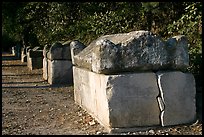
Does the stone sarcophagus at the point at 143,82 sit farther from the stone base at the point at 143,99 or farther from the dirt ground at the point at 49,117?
the dirt ground at the point at 49,117

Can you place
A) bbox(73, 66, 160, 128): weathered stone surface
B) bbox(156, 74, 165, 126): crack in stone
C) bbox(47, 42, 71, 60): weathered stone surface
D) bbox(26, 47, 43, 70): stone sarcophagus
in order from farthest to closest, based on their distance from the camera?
bbox(26, 47, 43, 70): stone sarcophagus → bbox(47, 42, 71, 60): weathered stone surface → bbox(156, 74, 165, 126): crack in stone → bbox(73, 66, 160, 128): weathered stone surface

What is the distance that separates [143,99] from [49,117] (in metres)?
2.07

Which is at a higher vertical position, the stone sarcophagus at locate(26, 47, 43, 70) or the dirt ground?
the stone sarcophagus at locate(26, 47, 43, 70)

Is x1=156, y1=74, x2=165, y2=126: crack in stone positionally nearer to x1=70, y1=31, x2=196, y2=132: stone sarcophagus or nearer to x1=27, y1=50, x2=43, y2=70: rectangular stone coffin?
x1=70, y1=31, x2=196, y2=132: stone sarcophagus

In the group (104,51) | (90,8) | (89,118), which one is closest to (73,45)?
(89,118)

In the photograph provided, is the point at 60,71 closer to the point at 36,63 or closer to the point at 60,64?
the point at 60,64

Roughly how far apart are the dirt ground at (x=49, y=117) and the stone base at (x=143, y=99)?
0.15 m

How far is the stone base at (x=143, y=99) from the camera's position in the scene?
546 cm

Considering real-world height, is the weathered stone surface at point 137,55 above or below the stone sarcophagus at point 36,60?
above

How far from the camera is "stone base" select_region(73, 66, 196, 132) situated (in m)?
5.46

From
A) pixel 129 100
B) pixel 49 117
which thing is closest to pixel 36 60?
pixel 49 117

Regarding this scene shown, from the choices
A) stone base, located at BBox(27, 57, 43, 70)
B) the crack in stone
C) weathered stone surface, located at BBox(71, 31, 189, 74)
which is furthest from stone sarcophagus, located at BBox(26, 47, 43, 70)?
the crack in stone

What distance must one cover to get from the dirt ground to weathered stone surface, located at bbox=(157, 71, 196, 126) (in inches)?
4.7

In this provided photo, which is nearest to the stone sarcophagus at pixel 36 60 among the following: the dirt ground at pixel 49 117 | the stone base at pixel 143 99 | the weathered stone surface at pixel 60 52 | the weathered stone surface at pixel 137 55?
the weathered stone surface at pixel 60 52
